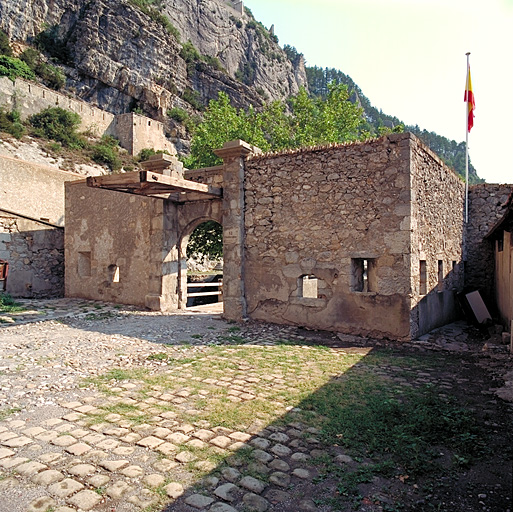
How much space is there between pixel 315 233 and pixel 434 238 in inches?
117

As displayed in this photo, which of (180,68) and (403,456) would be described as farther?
(180,68)

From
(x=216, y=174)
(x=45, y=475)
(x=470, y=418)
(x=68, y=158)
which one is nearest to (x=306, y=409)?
(x=470, y=418)

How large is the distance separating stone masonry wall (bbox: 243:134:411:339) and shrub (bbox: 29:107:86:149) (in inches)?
1215

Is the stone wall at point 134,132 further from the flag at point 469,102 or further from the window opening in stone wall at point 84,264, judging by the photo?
the flag at point 469,102

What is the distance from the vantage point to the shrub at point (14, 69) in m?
33.3

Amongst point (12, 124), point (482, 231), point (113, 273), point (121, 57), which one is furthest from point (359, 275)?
point (121, 57)

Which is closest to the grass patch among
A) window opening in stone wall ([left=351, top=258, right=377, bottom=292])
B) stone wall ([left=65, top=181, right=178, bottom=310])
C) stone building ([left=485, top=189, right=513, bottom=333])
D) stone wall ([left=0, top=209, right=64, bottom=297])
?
stone wall ([left=0, top=209, right=64, bottom=297])

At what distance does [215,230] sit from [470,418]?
36.0 ft

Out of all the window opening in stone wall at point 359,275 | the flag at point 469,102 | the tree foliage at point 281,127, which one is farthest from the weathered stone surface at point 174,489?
the tree foliage at point 281,127

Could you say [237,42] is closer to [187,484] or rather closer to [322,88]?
[322,88]

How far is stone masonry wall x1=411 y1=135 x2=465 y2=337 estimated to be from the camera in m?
7.69

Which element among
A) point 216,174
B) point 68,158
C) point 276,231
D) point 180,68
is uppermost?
point 180,68

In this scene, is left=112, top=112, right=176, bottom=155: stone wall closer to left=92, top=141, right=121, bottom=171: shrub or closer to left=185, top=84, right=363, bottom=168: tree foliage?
left=92, top=141, right=121, bottom=171: shrub

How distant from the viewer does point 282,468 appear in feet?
9.88
